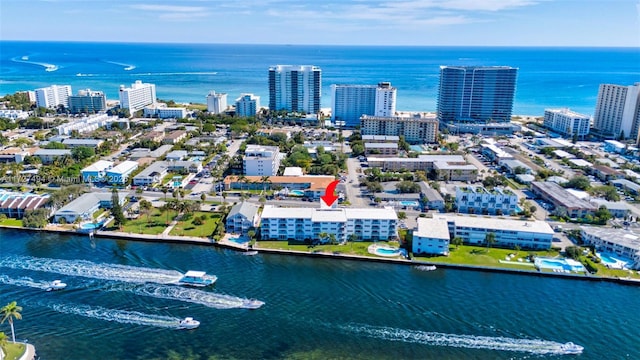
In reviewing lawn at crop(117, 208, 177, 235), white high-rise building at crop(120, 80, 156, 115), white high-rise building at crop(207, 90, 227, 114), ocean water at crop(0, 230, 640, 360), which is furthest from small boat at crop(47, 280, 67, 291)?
white high-rise building at crop(120, 80, 156, 115)

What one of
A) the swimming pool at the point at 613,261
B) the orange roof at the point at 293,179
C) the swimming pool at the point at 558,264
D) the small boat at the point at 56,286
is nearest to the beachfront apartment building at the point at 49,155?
the orange roof at the point at 293,179

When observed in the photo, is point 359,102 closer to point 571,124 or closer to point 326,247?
point 571,124

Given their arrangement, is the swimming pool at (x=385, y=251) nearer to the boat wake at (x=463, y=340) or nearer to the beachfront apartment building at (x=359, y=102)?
the boat wake at (x=463, y=340)

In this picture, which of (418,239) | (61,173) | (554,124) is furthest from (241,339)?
(554,124)

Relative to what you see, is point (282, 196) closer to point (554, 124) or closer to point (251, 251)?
point (251, 251)

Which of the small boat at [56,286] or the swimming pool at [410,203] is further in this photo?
the swimming pool at [410,203]

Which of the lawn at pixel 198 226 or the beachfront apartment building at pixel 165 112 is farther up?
the beachfront apartment building at pixel 165 112
